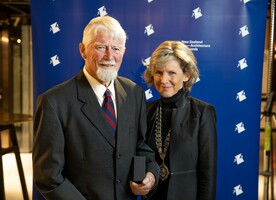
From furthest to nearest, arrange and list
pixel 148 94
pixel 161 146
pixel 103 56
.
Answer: pixel 148 94 < pixel 161 146 < pixel 103 56

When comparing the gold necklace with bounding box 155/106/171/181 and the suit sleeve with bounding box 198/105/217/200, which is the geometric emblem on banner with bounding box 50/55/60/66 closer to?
the gold necklace with bounding box 155/106/171/181

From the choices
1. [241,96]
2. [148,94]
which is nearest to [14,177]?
[148,94]

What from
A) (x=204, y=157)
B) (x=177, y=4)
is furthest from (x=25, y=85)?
(x=204, y=157)

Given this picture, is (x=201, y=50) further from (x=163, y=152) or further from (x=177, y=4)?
(x=163, y=152)

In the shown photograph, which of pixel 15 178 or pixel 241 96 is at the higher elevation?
pixel 241 96

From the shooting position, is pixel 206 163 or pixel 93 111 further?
pixel 206 163

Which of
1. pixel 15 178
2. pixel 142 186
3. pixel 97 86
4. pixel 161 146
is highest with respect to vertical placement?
pixel 97 86

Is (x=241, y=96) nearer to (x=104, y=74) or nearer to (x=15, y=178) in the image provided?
(x=104, y=74)

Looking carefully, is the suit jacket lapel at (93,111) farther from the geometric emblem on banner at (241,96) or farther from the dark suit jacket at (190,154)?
the geometric emblem on banner at (241,96)

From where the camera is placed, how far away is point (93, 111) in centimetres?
156

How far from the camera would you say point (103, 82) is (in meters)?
1.63

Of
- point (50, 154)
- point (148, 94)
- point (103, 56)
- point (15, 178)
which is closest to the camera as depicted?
point (50, 154)

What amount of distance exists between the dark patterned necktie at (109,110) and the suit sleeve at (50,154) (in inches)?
9.6

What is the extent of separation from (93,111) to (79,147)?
0.61 feet
